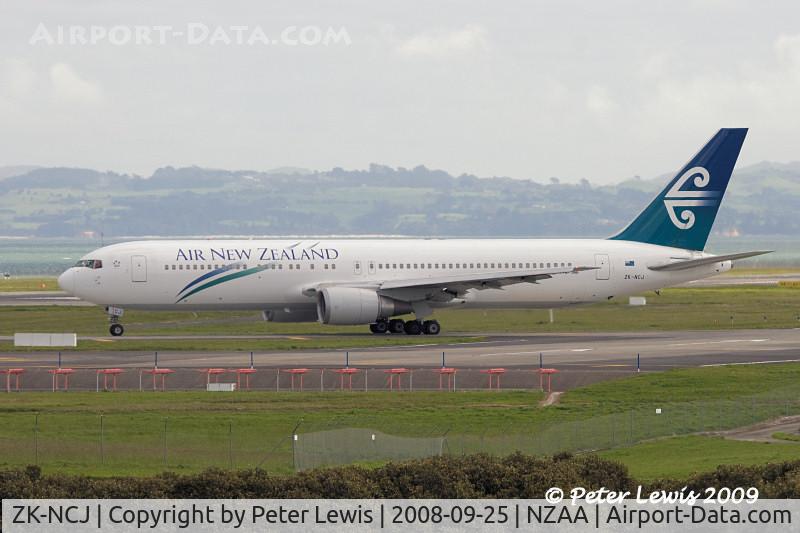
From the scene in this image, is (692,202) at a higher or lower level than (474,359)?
higher

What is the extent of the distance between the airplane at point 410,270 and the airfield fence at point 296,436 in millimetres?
24271

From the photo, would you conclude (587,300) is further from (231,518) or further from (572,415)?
(231,518)

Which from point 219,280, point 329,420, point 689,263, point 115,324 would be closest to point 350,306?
point 219,280

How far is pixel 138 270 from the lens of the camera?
6550cm

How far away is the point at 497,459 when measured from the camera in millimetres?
29031

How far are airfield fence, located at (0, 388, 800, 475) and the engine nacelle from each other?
2283 cm

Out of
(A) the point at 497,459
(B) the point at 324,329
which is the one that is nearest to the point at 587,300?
(B) the point at 324,329

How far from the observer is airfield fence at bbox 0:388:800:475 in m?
32.2

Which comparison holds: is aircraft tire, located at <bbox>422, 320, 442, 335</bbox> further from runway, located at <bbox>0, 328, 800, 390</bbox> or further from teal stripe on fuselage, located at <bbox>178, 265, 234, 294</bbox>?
teal stripe on fuselage, located at <bbox>178, 265, 234, 294</bbox>

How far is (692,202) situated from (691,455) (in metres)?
39.6

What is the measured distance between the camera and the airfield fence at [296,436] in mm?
32219

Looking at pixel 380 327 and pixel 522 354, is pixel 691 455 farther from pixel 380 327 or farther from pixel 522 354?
pixel 380 327

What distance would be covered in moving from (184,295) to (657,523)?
45.8 meters

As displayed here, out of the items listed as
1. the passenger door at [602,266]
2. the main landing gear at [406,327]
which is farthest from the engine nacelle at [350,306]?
the passenger door at [602,266]
